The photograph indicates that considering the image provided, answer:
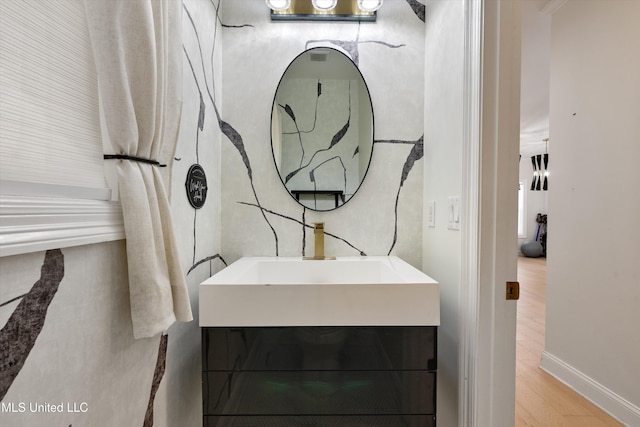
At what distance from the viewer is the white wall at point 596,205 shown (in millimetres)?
1615

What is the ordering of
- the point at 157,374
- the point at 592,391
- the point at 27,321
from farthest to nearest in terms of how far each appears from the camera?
1. the point at 592,391
2. the point at 157,374
3. the point at 27,321

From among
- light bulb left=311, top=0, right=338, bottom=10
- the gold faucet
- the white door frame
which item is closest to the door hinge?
the white door frame

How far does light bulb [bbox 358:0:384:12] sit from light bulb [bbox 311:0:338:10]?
0.13 m

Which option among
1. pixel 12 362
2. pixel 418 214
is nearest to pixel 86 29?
pixel 12 362

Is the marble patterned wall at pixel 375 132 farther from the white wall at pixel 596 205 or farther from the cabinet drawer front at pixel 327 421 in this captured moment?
the white wall at pixel 596 205

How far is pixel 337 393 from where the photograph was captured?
101 centimetres

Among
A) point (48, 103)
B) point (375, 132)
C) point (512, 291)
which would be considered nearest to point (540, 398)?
point (512, 291)

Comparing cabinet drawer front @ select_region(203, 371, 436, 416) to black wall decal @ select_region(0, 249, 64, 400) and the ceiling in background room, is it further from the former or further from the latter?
the ceiling in background room

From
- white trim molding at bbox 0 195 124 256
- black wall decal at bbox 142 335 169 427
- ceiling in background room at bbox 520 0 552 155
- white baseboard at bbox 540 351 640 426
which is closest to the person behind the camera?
white trim molding at bbox 0 195 124 256

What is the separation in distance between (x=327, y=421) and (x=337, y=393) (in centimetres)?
10

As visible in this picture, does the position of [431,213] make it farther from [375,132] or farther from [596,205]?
[596,205]

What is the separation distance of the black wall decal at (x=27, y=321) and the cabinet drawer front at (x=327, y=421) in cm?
66

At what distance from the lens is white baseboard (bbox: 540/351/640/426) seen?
→ 159 centimetres

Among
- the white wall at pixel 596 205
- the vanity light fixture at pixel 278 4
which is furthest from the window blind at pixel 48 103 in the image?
the white wall at pixel 596 205
